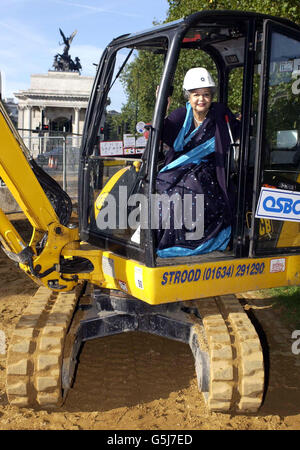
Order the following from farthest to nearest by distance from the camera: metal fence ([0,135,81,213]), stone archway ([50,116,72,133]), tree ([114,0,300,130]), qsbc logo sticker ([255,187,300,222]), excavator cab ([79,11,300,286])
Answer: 1. stone archway ([50,116,72,133])
2. metal fence ([0,135,81,213])
3. tree ([114,0,300,130])
4. qsbc logo sticker ([255,187,300,222])
5. excavator cab ([79,11,300,286])

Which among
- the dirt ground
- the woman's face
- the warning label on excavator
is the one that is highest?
the woman's face

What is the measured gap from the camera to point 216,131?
12.3 feet

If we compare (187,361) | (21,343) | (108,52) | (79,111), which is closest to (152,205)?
(21,343)

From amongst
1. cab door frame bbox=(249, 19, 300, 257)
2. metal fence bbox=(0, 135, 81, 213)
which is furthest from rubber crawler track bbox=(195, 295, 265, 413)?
metal fence bbox=(0, 135, 81, 213)

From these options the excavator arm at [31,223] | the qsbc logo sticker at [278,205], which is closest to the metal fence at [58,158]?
the excavator arm at [31,223]

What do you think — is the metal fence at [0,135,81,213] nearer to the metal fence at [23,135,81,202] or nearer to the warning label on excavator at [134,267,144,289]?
the metal fence at [23,135,81,202]

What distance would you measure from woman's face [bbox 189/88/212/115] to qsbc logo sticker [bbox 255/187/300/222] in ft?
2.55

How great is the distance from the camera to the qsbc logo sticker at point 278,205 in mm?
3723

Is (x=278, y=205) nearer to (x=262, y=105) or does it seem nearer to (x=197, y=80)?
(x=262, y=105)

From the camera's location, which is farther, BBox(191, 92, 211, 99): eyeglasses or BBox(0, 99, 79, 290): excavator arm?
BBox(191, 92, 211, 99): eyeglasses

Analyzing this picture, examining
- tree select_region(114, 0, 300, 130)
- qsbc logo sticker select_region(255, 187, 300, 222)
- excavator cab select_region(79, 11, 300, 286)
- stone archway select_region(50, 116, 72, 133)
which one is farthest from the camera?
stone archway select_region(50, 116, 72, 133)

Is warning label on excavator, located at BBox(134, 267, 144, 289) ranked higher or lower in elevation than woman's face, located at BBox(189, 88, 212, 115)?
lower

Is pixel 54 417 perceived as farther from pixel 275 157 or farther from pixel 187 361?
pixel 275 157

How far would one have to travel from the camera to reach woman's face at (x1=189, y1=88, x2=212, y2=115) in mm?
3816
